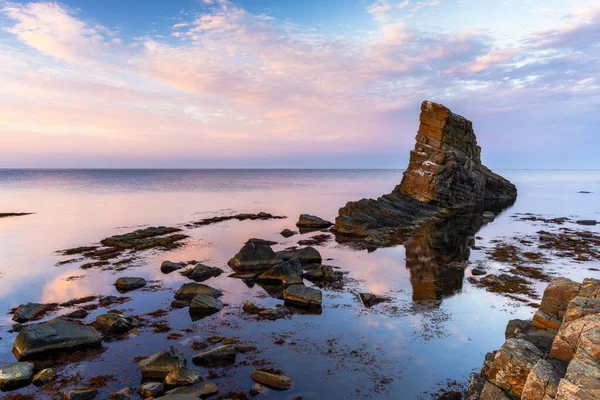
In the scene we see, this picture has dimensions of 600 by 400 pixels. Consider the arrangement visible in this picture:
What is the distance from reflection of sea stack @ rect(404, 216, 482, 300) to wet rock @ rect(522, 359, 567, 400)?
15030mm

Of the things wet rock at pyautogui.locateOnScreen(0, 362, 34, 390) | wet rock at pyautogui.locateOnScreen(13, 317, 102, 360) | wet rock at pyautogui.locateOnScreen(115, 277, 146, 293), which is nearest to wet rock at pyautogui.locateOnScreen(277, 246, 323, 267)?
wet rock at pyautogui.locateOnScreen(115, 277, 146, 293)

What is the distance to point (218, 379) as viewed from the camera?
15836mm

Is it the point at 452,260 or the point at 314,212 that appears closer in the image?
the point at 452,260

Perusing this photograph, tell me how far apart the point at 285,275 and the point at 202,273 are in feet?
24.3

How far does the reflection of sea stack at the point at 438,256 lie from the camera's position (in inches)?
1104

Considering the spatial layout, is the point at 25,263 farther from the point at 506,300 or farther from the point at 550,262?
the point at 550,262

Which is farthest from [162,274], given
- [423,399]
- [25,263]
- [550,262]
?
[550,262]

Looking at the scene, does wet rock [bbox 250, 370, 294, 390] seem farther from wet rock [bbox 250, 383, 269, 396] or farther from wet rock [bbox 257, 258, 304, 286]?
wet rock [bbox 257, 258, 304, 286]

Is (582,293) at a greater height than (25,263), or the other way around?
(582,293)

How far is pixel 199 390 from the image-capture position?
581 inches

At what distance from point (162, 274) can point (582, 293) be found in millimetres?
A: 29546

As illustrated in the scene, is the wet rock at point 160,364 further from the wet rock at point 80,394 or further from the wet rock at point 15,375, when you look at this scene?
the wet rock at point 15,375

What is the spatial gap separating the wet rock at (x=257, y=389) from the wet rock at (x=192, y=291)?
468 inches

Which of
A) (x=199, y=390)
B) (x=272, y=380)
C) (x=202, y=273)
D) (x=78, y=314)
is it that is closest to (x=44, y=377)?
(x=199, y=390)
